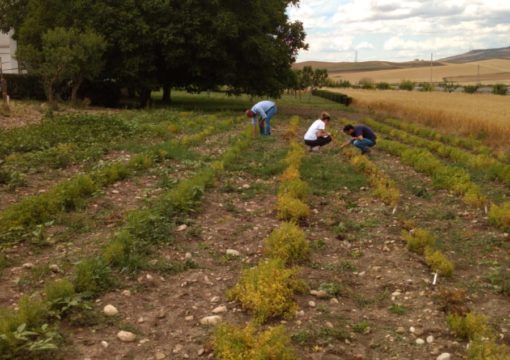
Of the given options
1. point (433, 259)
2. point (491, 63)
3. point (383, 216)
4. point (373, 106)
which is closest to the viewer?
point (433, 259)

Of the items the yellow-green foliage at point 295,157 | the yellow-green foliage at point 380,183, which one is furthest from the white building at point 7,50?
the yellow-green foliage at point 380,183

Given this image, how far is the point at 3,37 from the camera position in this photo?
4528cm

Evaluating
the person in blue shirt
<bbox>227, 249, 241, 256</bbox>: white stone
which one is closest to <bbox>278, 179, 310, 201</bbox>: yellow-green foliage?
<bbox>227, 249, 241, 256</bbox>: white stone

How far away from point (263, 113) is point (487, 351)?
1348 centimetres

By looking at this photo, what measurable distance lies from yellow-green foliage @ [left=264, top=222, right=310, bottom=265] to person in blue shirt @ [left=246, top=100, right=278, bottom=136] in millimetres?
10158

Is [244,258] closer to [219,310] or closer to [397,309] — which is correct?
[219,310]

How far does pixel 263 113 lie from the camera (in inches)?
680

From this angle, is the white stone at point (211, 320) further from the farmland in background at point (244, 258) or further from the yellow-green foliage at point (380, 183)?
the yellow-green foliage at point (380, 183)

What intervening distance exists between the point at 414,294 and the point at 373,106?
33.1 metres

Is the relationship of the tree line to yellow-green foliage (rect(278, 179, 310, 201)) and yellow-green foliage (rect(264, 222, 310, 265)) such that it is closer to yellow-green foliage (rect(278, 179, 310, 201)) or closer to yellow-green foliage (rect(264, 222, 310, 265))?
yellow-green foliage (rect(278, 179, 310, 201))

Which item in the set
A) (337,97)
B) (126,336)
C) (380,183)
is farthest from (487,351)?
(337,97)

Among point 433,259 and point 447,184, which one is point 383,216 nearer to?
point 433,259

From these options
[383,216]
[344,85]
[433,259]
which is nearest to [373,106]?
[383,216]

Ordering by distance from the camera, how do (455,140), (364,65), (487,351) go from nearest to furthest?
(487,351) < (455,140) < (364,65)
